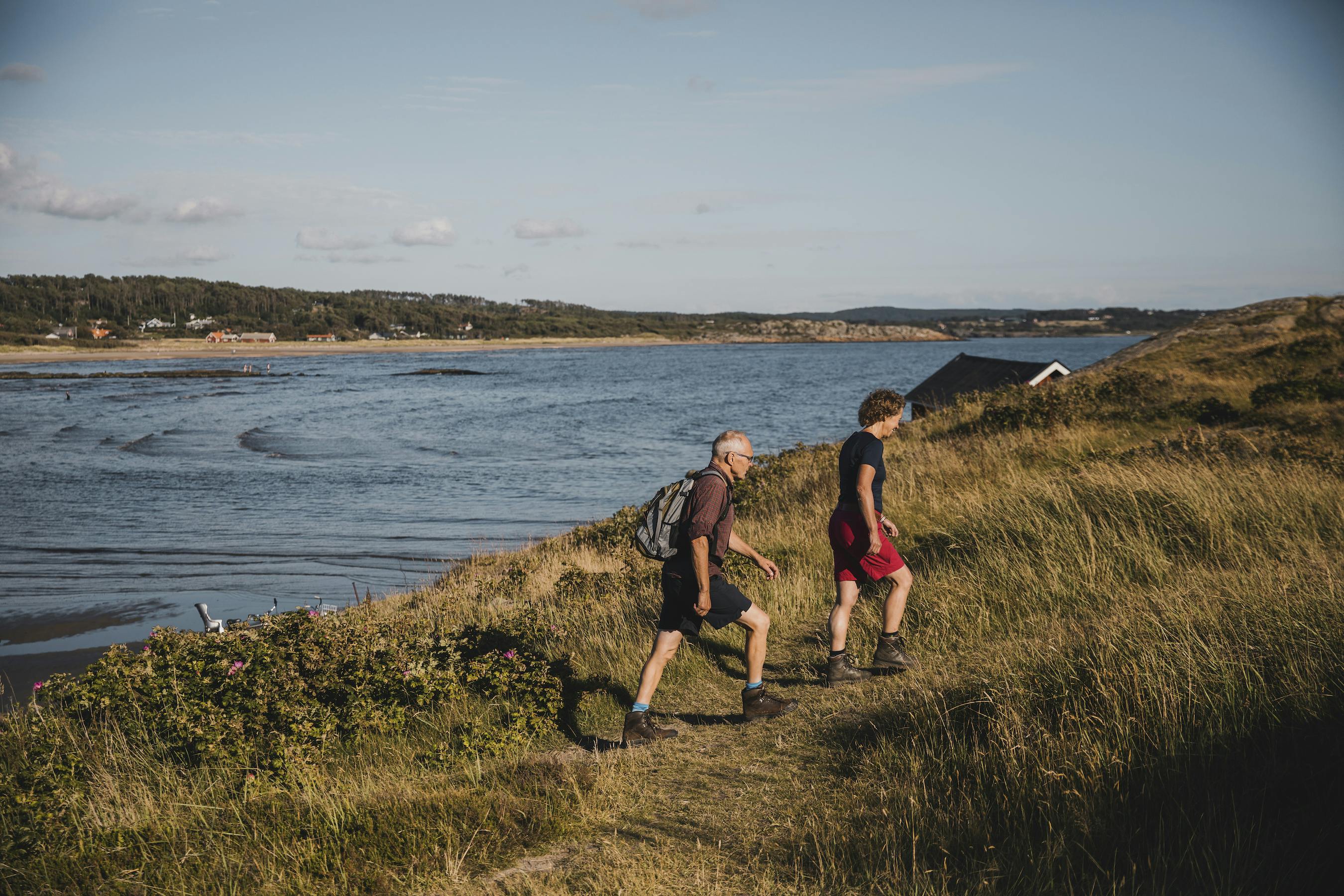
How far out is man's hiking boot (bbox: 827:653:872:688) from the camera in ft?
19.5

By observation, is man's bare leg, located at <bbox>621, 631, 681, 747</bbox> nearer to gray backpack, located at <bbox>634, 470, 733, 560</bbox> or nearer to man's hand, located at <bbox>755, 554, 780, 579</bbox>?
gray backpack, located at <bbox>634, 470, 733, 560</bbox>

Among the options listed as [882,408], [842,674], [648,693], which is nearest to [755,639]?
[648,693]

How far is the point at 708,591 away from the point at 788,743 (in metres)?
1.07

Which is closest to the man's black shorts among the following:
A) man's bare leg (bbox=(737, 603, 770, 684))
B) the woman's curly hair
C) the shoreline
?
man's bare leg (bbox=(737, 603, 770, 684))

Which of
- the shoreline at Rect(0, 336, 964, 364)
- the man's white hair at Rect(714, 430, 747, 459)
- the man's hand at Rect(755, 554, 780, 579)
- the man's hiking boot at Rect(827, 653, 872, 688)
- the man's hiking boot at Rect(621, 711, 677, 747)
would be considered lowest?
the man's hiking boot at Rect(621, 711, 677, 747)

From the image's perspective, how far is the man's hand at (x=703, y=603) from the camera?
498 centimetres

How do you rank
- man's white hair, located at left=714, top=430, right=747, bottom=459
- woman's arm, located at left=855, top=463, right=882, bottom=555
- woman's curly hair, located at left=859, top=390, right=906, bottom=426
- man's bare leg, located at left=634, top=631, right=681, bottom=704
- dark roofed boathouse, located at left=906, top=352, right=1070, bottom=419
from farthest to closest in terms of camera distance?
dark roofed boathouse, located at left=906, top=352, right=1070, bottom=419, woman's curly hair, located at left=859, top=390, right=906, bottom=426, woman's arm, located at left=855, top=463, right=882, bottom=555, man's bare leg, located at left=634, top=631, right=681, bottom=704, man's white hair, located at left=714, top=430, right=747, bottom=459

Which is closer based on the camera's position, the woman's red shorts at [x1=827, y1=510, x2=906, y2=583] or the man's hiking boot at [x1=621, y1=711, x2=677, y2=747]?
the man's hiking boot at [x1=621, y1=711, x2=677, y2=747]

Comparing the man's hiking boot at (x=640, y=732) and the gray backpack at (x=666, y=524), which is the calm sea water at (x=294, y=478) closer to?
the man's hiking boot at (x=640, y=732)

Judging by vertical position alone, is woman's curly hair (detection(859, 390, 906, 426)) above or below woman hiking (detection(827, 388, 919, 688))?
above

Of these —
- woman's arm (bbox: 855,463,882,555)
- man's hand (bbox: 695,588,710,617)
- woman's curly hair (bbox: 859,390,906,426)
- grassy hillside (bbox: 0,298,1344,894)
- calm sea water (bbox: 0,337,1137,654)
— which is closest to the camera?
grassy hillside (bbox: 0,298,1344,894)

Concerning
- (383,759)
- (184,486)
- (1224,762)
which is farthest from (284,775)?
(184,486)

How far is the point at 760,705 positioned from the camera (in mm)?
5496

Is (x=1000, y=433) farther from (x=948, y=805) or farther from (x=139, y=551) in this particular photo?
(x=139, y=551)
